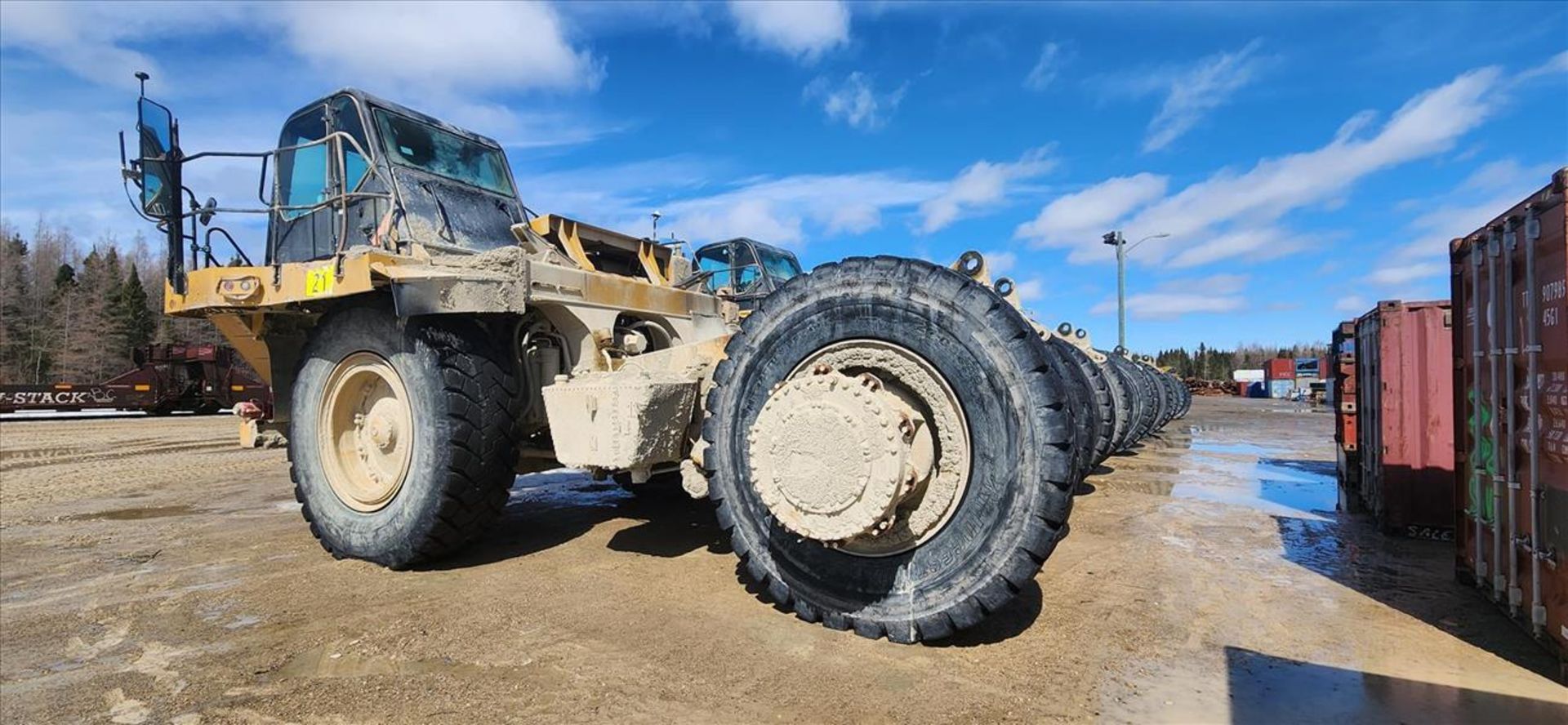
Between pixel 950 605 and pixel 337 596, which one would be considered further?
pixel 337 596

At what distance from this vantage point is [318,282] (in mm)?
4340

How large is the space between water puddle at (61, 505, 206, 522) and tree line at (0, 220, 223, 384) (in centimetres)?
4373

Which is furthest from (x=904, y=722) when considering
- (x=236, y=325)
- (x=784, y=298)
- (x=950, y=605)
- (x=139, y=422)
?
(x=139, y=422)

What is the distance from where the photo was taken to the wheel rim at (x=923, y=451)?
2.83m

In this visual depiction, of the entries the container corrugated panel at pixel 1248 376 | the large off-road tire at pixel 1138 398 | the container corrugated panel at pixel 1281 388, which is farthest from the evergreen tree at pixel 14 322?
the container corrugated panel at pixel 1248 376

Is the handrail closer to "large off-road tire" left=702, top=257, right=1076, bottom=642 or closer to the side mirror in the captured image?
the side mirror

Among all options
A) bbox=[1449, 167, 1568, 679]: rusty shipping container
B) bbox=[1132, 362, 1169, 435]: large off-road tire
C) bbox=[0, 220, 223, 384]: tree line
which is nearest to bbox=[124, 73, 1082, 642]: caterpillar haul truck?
bbox=[1449, 167, 1568, 679]: rusty shipping container

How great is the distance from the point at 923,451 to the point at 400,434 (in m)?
3.19

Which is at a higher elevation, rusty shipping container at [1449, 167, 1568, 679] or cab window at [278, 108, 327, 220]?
cab window at [278, 108, 327, 220]

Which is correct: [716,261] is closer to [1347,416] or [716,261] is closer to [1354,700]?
[1347,416]

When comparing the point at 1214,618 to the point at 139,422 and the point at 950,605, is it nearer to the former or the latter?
the point at 950,605

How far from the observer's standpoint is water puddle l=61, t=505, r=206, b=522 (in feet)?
20.4

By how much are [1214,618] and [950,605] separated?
1449 millimetres

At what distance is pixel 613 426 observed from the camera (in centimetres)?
364
